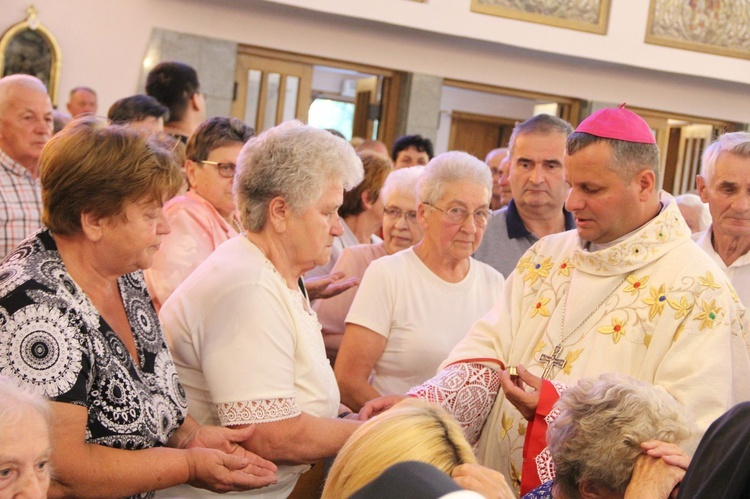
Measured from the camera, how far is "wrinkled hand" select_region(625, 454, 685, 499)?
2.04 metres

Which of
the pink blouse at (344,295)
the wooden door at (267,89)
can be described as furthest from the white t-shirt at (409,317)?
the wooden door at (267,89)

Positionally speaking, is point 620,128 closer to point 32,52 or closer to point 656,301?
point 656,301

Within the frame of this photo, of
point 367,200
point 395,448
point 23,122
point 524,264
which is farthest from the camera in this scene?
point 367,200

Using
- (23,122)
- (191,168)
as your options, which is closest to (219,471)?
(191,168)

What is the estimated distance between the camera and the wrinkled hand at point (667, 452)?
6.73 ft

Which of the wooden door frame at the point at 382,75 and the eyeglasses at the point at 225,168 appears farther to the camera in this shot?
the wooden door frame at the point at 382,75

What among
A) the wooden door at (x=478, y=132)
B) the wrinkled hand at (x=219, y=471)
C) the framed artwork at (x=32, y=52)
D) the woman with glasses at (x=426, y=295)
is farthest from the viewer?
the wooden door at (x=478, y=132)

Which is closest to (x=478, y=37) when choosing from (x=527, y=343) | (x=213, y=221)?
(x=213, y=221)

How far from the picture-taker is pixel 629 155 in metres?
2.84

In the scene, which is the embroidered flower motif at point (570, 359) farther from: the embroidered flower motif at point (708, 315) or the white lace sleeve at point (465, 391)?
the embroidered flower motif at point (708, 315)

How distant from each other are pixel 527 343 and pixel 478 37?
308 inches

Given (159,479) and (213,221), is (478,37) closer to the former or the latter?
(213,221)

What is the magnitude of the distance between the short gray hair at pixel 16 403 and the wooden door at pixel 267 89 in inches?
327

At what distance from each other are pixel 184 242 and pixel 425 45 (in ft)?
24.7
